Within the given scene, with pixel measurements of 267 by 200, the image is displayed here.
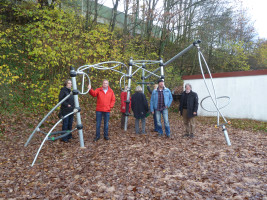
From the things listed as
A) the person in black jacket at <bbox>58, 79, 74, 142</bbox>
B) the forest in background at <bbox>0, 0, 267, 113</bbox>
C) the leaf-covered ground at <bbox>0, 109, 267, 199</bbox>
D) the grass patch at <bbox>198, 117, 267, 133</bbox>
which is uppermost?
the forest in background at <bbox>0, 0, 267, 113</bbox>

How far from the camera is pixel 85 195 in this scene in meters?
3.39

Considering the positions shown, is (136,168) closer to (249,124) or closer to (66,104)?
(66,104)

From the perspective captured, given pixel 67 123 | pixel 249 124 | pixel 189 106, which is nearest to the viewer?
pixel 67 123

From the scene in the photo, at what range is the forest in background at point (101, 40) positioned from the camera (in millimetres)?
8609

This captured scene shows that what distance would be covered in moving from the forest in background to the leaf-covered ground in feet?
11.0

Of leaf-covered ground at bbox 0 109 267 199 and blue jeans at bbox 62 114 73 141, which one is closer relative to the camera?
leaf-covered ground at bbox 0 109 267 199

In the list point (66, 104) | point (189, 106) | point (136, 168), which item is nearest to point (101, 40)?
point (66, 104)

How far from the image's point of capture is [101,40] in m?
10.7

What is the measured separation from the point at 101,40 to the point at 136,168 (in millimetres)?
8090

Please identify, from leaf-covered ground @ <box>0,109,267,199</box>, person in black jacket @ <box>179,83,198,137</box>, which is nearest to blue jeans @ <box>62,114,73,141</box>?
leaf-covered ground @ <box>0,109,267,199</box>

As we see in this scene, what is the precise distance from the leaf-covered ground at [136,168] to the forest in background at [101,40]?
11.0ft

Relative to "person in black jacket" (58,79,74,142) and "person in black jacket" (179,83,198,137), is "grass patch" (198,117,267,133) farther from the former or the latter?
"person in black jacket" (58,79,74,142)

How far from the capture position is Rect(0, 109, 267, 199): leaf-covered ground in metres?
3.42

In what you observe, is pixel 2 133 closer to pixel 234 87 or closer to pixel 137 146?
pixel 137 146
